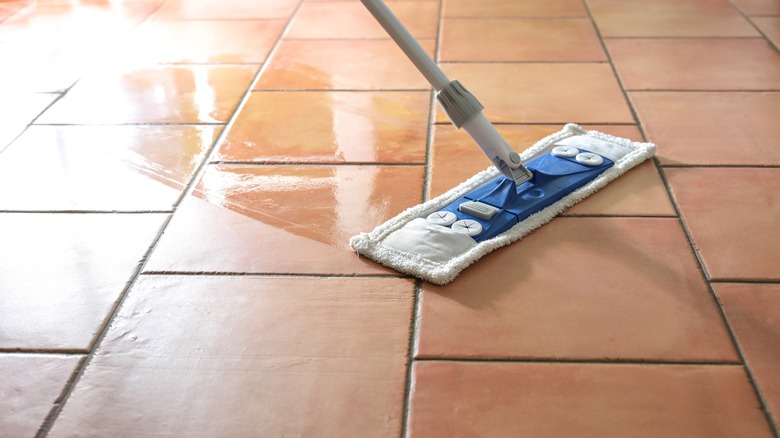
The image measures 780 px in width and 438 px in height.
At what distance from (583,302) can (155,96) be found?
127 cm

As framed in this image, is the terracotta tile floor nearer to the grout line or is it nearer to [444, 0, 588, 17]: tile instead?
the grout line

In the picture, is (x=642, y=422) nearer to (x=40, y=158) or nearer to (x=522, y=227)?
(x=522, y=227)

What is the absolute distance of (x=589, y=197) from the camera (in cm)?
160

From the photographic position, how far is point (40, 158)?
1822mm

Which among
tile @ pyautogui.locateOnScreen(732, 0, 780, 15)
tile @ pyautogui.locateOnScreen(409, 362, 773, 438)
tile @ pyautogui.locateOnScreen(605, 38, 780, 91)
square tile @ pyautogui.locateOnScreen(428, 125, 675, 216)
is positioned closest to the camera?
tile @ pyautogui.locateOnScreen(409, 362, 773, 438)

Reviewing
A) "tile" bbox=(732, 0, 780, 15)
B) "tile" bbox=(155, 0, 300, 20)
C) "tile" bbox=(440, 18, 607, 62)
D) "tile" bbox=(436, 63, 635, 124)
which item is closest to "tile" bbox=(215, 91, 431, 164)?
"tile" bbox=(436, 63, 635, 124)

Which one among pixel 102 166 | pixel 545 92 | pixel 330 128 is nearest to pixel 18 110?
pixel 102 166

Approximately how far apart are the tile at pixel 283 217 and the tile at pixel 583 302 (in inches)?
7.0

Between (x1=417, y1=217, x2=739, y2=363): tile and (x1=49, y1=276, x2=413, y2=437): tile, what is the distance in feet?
0.29

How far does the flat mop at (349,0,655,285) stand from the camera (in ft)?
4.64

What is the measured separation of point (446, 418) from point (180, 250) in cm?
61

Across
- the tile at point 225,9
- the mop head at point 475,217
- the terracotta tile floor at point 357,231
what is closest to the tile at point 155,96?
the terracotta tile floor at point 357,231

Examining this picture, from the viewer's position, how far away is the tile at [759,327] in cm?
114

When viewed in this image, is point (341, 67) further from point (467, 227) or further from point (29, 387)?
point (29, 387)
